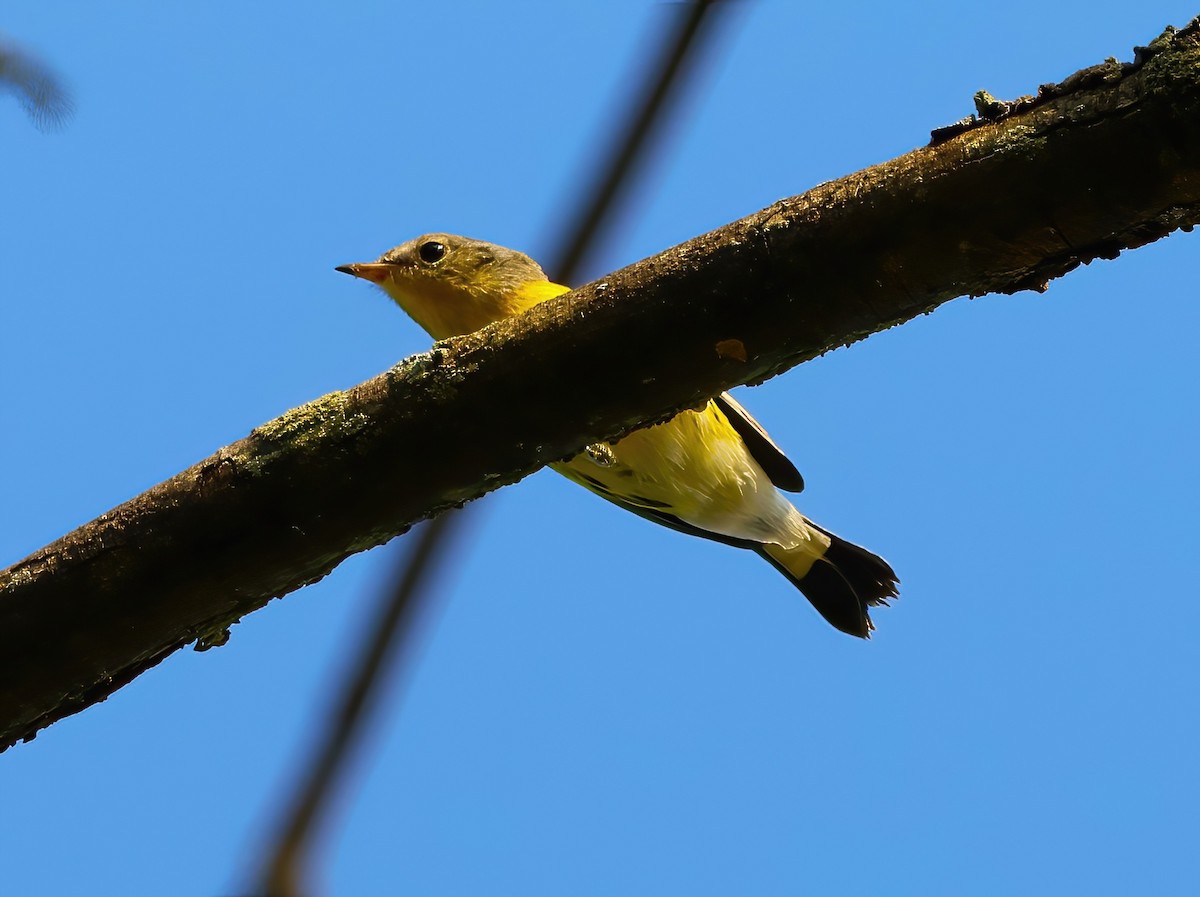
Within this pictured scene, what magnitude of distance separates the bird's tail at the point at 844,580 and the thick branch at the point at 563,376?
3.29 metres

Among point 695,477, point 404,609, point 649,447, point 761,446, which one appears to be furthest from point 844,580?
point 404,609

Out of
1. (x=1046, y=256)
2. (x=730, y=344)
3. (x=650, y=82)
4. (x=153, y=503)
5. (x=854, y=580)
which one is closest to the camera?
(x=1046, y=256)

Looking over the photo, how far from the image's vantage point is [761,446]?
475 cm

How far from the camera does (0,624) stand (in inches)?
90.4

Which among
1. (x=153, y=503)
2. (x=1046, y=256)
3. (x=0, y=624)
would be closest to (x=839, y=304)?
(x=1046, y=256)

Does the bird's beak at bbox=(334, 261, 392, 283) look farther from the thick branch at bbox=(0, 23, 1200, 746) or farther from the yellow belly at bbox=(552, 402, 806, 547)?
the thick branch at bbox=(0, 23, 1200, 746)

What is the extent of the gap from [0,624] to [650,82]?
1892 millimetres

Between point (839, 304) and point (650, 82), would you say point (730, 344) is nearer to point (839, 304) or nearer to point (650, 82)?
point (839, 304)

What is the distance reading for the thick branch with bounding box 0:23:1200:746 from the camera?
191 centimetres

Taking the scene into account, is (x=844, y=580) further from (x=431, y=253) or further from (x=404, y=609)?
(x=404, y=609)

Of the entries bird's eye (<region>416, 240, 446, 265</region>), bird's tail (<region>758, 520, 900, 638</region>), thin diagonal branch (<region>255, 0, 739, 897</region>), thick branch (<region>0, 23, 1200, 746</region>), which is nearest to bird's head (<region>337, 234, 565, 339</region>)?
bird's eye (<region>416, 240, 446, 265</region>)

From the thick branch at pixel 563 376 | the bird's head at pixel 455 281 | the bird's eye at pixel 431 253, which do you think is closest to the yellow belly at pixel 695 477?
the bird's head at pixel 455 281

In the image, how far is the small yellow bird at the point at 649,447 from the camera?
4.28 metres

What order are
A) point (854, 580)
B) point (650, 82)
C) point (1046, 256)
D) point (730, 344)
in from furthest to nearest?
point (854, 580)
point (650, 82)
point (730, 344)
point (1046, 256)
